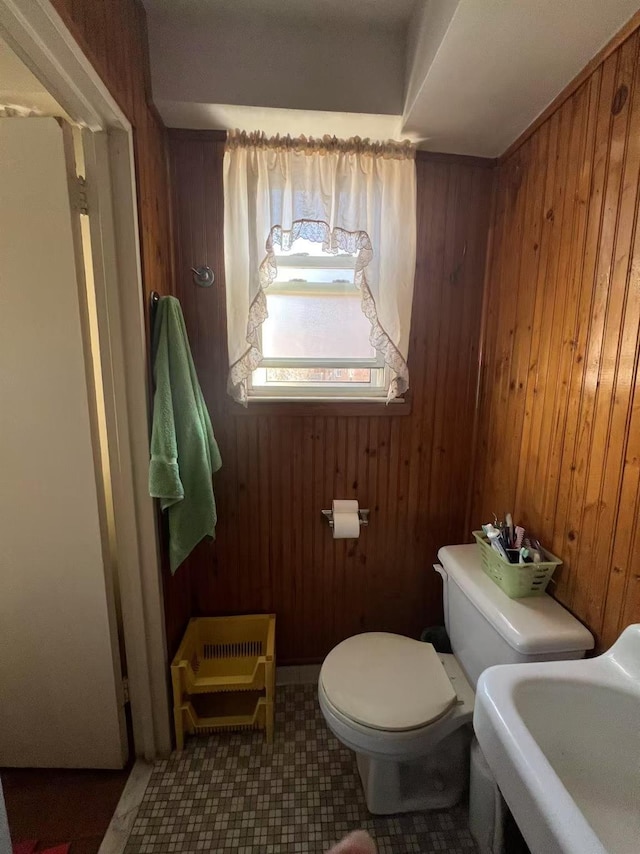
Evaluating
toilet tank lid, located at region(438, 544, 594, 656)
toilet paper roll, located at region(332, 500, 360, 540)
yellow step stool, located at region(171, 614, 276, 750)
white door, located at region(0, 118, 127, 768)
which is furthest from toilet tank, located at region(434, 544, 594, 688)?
white door, located at region(0, 118, 127, 768)

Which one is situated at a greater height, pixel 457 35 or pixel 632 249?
pixel 457 35

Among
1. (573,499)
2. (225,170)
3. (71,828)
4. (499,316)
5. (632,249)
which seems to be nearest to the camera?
(632,249)

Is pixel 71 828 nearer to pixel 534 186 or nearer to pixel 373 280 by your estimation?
pixel 373 280

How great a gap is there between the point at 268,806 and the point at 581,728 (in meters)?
1.07

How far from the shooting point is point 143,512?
1320mm

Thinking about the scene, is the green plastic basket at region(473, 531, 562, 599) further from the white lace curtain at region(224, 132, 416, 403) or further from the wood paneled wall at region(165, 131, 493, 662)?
the white lace curtain at region(224, 132, 416, 403)

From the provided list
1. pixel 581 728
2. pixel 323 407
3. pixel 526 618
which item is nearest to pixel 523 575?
pixel 526 618

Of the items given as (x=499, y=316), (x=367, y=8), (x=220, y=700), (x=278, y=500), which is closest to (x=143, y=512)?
(x=278, y=500)

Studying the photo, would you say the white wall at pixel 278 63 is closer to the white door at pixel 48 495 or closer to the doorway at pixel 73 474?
the doorway at pixel 73 474

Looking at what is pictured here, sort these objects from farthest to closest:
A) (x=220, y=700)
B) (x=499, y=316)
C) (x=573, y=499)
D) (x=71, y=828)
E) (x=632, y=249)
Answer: (x=220, y=700)
(x=499, y=316)
(x=71, y=828)
(x=573, y=499)
(x=632, y=249)

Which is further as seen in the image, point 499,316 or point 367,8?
point 499,316

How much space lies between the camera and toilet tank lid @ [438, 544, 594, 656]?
3.42ft

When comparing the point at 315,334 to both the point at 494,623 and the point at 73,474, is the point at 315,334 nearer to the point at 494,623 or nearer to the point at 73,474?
the point at 73,474

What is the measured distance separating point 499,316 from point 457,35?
845 mm
